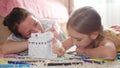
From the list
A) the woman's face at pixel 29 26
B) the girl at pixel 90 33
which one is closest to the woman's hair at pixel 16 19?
the woman's face at pixel 29 26

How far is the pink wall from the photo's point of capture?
1.77 metres

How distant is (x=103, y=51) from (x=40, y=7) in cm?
99

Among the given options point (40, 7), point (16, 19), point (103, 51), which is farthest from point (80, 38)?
point (40, 7)

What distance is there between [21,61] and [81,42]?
11.8 inches

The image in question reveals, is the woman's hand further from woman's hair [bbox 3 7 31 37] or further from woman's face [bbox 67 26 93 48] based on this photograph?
woman's hair [bbox 3 7 31 37]

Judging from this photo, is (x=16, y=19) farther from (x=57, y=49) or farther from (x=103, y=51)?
(x=103, y=51)

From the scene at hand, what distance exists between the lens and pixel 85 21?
111cm

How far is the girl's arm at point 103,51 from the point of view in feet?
3.59

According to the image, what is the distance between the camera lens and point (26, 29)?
53.0 inches

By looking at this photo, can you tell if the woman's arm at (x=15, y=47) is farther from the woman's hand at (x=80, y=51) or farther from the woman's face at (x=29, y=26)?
Result: the woman's hand at (x=80, y=51)

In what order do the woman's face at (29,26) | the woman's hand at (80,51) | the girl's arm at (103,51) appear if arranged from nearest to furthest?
the girl's arm at (103,51), the woman's hand at (80,51), the woman's face at (29,26)

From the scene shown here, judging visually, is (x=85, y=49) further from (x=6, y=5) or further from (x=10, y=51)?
(x=6, y=5)

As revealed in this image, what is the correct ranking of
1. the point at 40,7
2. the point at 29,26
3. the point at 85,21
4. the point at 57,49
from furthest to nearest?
the point at 40,7
the point at 29,26
the point at 57,49
the point at 85,21

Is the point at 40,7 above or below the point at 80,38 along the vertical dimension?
above
